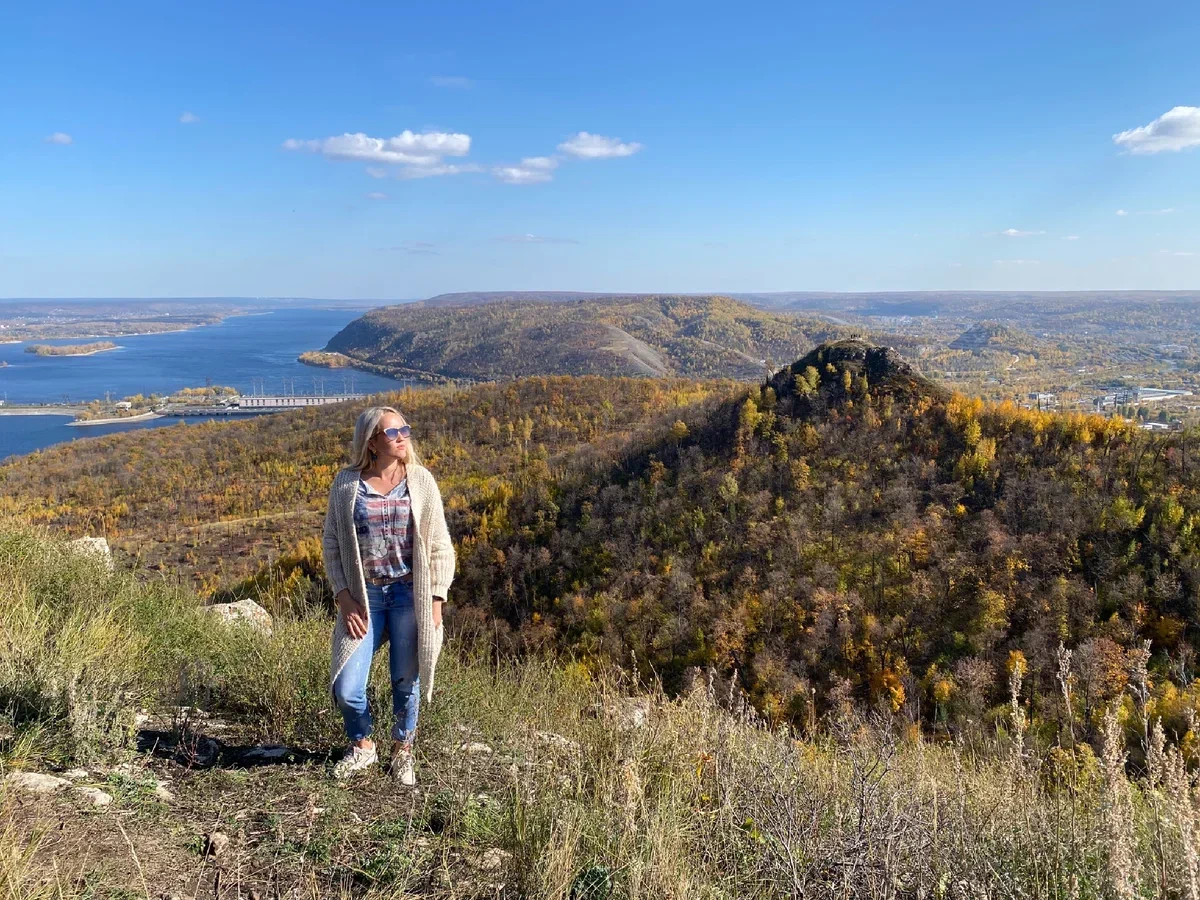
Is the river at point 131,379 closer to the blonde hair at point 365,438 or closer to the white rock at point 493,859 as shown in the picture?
the blonde hair at point 365,438

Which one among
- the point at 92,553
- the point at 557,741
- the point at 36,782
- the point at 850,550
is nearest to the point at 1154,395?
the point at 850,550

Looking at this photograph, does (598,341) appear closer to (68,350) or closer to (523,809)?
(523,809)

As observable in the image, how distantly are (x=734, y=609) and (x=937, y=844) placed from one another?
2268 centimetres

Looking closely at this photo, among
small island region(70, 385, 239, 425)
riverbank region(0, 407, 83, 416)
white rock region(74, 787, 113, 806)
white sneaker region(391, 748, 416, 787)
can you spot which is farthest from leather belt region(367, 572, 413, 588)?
riverbank region(0, 407, 83, 416)

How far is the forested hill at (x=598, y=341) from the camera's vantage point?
5064 inches

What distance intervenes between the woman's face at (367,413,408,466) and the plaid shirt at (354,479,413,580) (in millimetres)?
146

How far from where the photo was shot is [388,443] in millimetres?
3312

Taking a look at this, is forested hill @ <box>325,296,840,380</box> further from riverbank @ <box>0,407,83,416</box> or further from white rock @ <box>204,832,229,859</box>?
white rock @ <box>204,832,229,859</box>

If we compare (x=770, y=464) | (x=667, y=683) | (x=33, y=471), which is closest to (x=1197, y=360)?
(x=770, y=464)

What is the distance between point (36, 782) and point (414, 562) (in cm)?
171

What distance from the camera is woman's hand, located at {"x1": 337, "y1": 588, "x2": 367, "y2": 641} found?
11.0ft

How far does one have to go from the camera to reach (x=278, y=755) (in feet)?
11.7

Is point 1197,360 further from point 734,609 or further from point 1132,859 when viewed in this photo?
point 1132,859

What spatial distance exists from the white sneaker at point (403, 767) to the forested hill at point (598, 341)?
10885 centimetres
